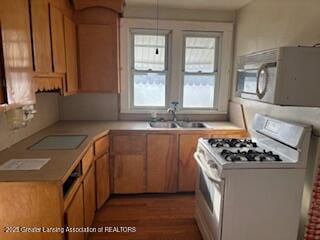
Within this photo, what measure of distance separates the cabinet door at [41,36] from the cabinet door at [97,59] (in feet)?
2.73

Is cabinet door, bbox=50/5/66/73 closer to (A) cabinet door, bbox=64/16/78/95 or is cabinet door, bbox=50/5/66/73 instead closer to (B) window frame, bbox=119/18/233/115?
(A) cabinet door, bbox=64/16/78/95

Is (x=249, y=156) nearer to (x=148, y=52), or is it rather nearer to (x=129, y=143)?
(x=129, y=143)

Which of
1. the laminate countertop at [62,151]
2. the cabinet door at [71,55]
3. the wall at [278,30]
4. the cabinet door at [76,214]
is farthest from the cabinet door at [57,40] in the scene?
the wall at [278,30]

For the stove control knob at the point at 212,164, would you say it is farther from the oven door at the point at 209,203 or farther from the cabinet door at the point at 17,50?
the cabinet door at the point at 17,50

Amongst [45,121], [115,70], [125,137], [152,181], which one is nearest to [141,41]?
[115,70]

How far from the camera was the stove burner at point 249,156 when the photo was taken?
179cm

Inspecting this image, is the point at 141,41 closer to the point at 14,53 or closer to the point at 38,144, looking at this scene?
the point at 38,144

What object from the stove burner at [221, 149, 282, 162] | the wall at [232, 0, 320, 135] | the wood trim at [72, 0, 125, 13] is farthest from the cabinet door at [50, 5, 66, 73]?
the wall at [232, 0, 320, 135]

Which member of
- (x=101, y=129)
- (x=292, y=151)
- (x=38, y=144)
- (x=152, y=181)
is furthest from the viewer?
(x=152, y=181)

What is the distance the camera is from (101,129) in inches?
107

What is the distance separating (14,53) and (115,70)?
155 centimetres

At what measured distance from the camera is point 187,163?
115 inches

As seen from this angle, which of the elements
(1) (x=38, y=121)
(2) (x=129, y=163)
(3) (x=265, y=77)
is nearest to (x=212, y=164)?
(3) (x=265, y=77)

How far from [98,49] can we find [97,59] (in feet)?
0.36
